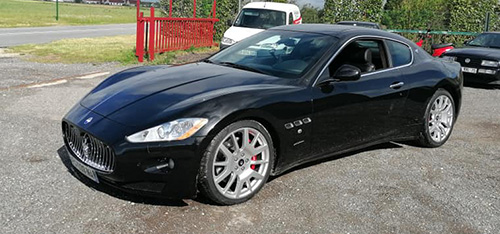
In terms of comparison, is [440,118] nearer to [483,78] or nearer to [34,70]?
[483,78]

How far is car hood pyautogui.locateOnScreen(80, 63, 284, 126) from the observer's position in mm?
3916

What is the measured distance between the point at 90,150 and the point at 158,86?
82cm

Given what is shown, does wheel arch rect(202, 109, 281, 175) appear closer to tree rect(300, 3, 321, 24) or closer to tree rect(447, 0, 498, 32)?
tree rect(447, 0, 498, 32)

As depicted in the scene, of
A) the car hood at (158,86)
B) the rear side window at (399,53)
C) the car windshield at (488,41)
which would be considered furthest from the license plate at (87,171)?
the car windshield at (488,41)

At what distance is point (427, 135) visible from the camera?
583 cm

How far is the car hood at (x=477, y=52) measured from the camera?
11419mm

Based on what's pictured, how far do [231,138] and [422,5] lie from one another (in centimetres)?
2233

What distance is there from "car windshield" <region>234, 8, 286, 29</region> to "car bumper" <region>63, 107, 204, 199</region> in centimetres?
1130

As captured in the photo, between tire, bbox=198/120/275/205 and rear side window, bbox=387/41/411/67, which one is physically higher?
rear side window, bbox=387/41/411/67

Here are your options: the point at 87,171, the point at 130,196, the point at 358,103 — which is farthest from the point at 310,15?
the point at 87,171

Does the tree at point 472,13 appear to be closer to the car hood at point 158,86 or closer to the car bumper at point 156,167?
the car hood at point 158,86

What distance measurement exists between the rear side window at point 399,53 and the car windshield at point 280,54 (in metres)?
0.86

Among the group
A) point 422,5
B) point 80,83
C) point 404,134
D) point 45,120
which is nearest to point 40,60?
point 80,83

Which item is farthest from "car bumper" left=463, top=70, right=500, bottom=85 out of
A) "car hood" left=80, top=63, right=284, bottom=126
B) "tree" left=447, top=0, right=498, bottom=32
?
"tree" left=447, top=0, right=498, bottom=32
